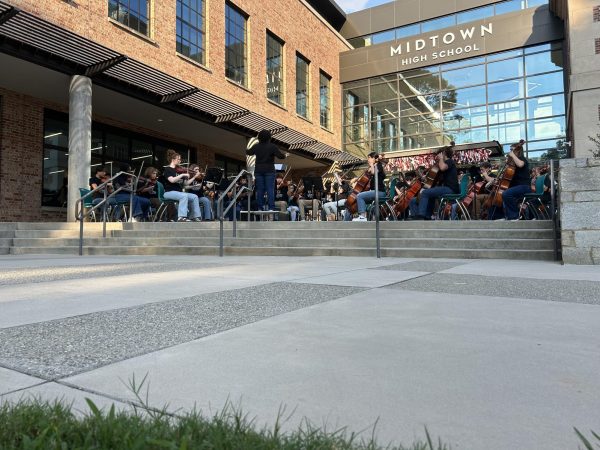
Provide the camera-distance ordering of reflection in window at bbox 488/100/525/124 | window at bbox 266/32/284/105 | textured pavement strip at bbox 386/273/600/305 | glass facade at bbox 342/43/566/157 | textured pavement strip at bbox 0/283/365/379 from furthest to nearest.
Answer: reflection in window at bbox 488/100/525/124 → glass facade at bbox 342/43/566/157 → window at bbox 266/32/284/105 → textured pavement strip at bbox 386/273/600/305 → textured pavement strip at bbox 0/283/365/379

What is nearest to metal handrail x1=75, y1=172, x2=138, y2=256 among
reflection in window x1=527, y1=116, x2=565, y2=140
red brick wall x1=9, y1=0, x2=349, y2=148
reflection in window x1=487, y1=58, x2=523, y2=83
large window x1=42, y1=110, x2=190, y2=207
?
large window x1=42, y1=110, x2=190, y2=207

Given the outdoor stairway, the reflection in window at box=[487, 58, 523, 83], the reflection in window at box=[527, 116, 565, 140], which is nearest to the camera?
the outdoor stairway

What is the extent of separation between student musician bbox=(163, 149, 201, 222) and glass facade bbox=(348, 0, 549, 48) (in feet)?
62.3

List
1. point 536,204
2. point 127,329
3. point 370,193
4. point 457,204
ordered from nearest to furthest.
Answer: point 127,329
point 536,204
point 370,193
point 457,204

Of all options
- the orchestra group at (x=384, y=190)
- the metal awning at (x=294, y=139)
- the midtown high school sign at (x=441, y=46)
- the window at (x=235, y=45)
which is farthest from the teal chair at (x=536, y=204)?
the midtown high school sign at (x=441, y=46)

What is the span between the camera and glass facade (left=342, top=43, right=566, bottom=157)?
21375 mm

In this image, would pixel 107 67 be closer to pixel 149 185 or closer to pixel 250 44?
pixel 149 185

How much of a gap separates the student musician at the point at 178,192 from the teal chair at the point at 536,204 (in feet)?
23.6

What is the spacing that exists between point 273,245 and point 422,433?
765 centimetres

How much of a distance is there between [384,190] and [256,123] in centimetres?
992

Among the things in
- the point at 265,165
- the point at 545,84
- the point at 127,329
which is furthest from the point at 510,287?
the point at 545,84

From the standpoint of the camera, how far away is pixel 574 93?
19.2m

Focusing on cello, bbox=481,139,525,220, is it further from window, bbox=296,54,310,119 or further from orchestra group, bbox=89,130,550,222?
window, bbox=296,54,310,119

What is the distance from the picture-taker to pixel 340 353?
6.82 ft
